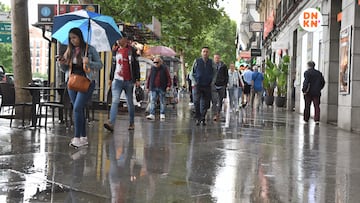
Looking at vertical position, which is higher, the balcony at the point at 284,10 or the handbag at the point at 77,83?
the balcony at the point at 284,10

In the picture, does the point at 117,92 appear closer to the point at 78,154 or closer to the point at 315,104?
the point at 78,154

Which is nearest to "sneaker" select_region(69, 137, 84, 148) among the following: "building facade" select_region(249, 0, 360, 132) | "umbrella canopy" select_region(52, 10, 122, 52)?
"umbrella canopy" select_region(52, 10, 122, 52)

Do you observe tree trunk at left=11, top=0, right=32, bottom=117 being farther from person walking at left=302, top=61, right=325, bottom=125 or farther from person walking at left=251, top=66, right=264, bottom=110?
person walking at left=251, top=66, right=264, bottom=110

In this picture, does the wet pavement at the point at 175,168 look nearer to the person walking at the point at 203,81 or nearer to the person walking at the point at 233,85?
the person walking at the point at 203,81

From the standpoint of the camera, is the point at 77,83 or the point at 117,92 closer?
the point at 77,83

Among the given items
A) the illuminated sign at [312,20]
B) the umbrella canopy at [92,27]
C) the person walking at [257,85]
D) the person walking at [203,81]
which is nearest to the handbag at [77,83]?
the umbrella canopy at [92,27]

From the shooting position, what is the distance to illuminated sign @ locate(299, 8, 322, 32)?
15734mm

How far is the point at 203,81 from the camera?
12.3 metres

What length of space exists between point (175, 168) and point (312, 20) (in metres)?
11.2

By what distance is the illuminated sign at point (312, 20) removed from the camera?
15.7 m

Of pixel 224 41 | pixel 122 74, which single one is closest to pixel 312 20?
pixel 122 74

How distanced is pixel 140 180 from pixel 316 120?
961cm

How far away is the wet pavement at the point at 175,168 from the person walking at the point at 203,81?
8.16ft

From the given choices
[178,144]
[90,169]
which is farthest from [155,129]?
[90,169]
